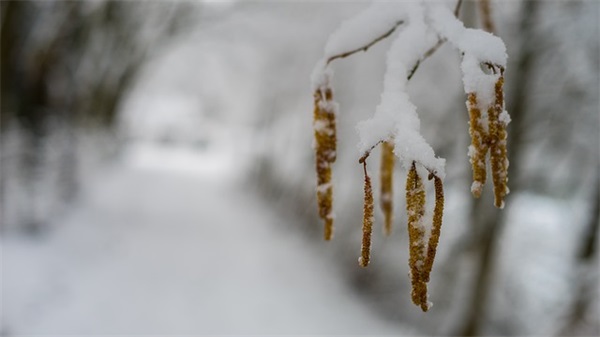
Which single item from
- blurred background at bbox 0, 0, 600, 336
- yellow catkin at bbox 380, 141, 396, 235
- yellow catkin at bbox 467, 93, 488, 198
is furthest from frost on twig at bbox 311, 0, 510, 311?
blurred background at bbox 0, 0, 600, 336

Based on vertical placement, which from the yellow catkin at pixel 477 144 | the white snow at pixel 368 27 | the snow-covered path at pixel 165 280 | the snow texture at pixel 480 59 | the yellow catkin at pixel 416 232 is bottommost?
the snow-covered path at pixel 165 280

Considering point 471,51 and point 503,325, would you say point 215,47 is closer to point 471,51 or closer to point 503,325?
point 503,325

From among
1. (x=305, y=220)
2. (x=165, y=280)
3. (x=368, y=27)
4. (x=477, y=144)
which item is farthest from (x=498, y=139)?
(x=305, y=220)

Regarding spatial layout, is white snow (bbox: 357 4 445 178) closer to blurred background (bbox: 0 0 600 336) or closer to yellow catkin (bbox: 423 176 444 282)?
yellow catkin (bbox: 423 176 444 282)

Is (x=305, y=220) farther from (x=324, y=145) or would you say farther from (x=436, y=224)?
(x=436, y=224)

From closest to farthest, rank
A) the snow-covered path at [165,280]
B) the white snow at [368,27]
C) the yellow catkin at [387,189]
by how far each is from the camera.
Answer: the white snow at [368,27] → the yellow catkin at [387,189] → the snow-covered path at [165,280]

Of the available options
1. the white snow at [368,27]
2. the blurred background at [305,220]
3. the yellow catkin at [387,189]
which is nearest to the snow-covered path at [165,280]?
the blurred background at [305,220]

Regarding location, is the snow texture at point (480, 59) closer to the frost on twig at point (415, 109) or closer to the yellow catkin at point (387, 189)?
the frost on twig at point (415, 109)

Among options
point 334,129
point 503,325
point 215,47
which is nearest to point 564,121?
point 503,325
